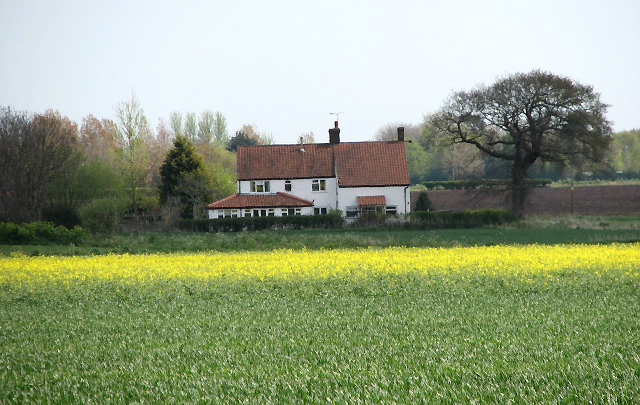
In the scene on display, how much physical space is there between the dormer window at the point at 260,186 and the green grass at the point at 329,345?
44.6 m

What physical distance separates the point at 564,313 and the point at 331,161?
50.9 metres

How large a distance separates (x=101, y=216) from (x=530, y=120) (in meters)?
33.8

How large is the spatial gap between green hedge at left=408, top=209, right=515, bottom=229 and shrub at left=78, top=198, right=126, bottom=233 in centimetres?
2026

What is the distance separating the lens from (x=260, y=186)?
62156mm

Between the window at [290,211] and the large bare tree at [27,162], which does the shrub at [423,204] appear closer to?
the window at [290,211]

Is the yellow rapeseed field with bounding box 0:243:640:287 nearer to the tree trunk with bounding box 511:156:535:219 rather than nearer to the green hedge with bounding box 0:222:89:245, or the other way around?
the green hedge with bounding box 0:222:89:245

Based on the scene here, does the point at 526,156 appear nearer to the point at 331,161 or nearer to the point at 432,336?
the point at 331,161

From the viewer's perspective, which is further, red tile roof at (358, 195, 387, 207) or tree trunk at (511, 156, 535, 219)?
red tile roof at (358, 195, 387, 207)

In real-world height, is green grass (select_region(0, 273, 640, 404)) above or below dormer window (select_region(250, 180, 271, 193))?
below

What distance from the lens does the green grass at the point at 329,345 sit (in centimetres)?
832

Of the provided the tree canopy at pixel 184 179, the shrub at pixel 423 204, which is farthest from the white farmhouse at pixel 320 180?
the tree canopy at pixel 184 179

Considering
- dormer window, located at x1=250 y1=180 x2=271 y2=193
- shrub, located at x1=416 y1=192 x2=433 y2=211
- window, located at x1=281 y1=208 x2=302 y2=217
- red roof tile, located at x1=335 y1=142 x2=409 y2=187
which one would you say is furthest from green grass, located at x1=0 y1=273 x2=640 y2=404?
shrub, located at x1=416 y1=192 x2=433 y2=211

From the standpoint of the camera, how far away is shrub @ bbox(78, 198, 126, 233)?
42.8 metres

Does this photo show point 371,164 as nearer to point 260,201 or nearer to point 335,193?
point 335,193
